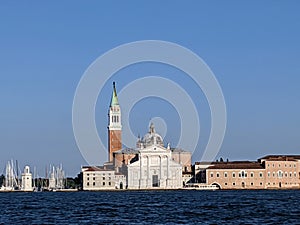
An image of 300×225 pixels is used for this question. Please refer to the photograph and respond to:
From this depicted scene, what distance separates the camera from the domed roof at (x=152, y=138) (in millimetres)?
147000

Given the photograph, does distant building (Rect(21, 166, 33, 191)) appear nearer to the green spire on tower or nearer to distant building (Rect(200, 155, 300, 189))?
the green spire on tower

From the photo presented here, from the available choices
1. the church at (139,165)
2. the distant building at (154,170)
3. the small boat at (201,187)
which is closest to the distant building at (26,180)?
the church at (139,165)

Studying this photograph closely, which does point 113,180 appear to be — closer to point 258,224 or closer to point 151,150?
point 151,150

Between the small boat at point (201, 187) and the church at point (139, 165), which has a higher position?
the church at point (139, 165)

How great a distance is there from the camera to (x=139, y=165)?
458ft

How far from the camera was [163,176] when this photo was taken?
139 m

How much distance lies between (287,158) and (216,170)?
1524cm

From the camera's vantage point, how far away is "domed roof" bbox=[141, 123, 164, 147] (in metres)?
147

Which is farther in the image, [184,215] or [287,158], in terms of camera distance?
[287,158]

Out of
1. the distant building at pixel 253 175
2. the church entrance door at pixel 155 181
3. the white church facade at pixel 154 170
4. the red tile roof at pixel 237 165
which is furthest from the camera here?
the red tile roof at pixel 237 165

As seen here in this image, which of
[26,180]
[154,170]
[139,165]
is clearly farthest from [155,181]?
[26,180]

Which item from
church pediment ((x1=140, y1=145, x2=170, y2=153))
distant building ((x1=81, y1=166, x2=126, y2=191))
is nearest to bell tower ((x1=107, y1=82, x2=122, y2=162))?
distant building ((x1=81, y1=166, x2=126, y2=191))

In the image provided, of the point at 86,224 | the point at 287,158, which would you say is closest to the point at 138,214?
the point at 86,224

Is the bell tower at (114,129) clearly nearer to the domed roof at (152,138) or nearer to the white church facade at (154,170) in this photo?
the domed roof at (152,138)
